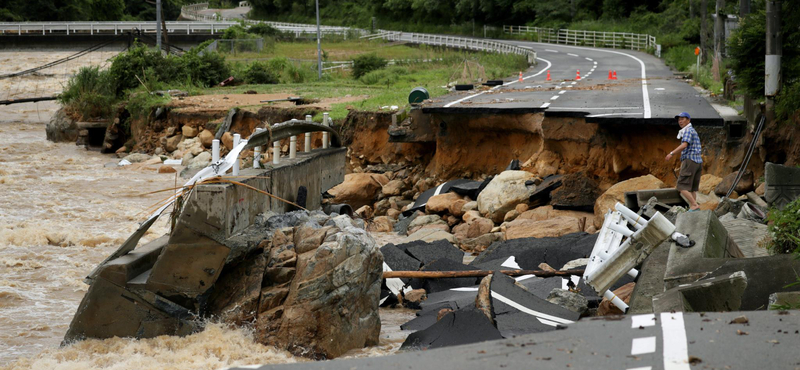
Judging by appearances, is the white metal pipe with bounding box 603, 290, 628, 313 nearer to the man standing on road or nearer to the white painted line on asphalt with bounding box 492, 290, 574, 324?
the white painted line on asphalt with bounding box 492, 290, 574, 324

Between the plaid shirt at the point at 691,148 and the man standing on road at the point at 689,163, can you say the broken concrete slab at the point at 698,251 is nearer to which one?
the man standing on road at the point at 689,163

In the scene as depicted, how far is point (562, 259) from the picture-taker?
11641mm

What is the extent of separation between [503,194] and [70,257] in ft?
27.2

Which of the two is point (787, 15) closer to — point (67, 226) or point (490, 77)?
point (67, 226)

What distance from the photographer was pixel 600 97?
71.6 feet

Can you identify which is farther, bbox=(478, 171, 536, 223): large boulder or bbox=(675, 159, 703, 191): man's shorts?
bbox=(478, 171, 536, 223): large boulder

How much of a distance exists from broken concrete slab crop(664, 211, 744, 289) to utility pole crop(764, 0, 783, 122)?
542 cm

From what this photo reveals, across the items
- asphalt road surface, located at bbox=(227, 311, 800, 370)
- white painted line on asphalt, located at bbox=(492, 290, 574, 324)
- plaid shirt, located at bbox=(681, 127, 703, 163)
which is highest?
plaid shirt, located at bbox=(681, 127, 703, 163)

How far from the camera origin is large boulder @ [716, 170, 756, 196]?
13977 millimetres

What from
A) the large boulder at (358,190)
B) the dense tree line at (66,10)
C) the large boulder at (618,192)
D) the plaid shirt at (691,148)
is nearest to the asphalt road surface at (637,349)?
the plaid shirt at (691,148)

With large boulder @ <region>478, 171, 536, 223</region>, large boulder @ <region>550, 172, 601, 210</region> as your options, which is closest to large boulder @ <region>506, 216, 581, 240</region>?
large boulder @ <region>550, 172, 601, 210</region>

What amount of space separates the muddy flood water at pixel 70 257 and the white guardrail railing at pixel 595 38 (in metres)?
33.3

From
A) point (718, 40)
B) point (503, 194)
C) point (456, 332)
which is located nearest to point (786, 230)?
point (456, 332)

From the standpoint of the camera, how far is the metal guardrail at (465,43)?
157 ft
